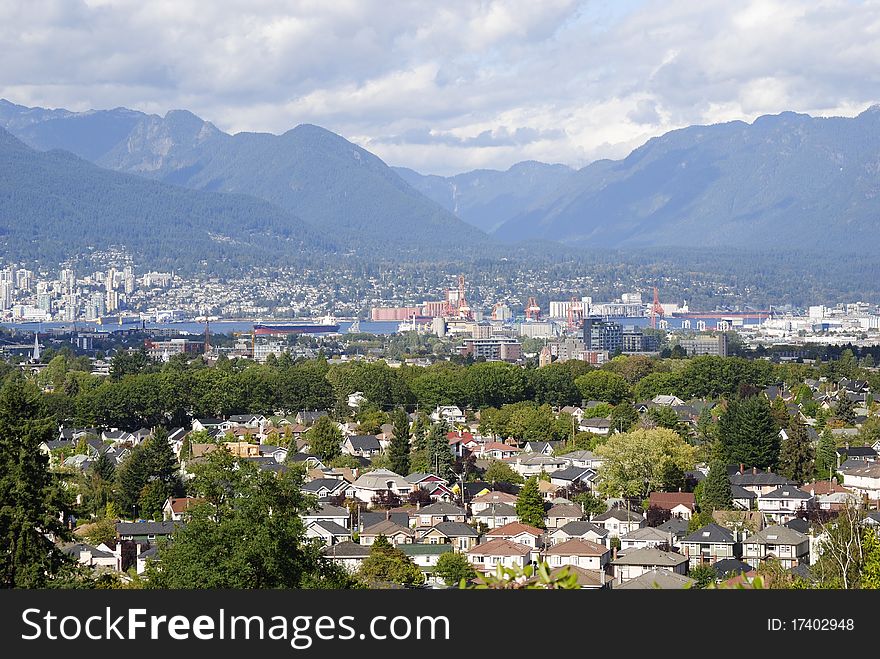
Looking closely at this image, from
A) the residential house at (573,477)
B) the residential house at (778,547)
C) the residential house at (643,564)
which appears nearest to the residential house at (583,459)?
the residential house at (573,477)

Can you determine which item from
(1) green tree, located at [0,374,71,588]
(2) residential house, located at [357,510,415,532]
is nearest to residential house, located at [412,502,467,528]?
(2) residential house, located at [357,510,415,532]

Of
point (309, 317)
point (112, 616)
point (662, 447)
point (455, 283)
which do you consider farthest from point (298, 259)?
point (112, 616)

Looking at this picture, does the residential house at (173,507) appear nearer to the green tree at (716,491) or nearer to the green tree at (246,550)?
the green tree at (716,491)

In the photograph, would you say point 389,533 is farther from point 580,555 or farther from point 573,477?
point 573,477

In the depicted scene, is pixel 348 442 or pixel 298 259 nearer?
pixel 348 442

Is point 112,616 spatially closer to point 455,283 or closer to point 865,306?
point 865,306
